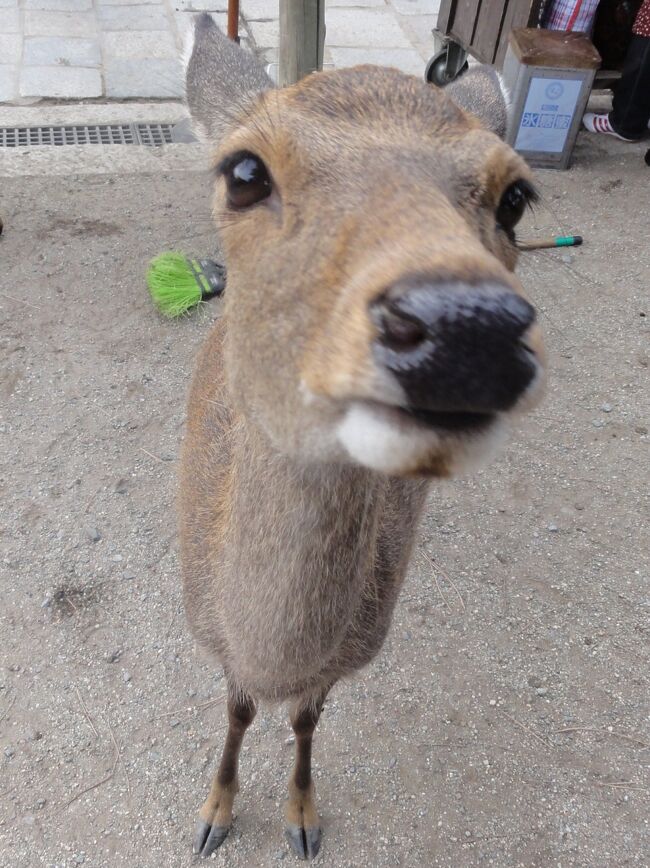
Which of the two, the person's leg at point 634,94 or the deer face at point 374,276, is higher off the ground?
the deer face at point 374,276

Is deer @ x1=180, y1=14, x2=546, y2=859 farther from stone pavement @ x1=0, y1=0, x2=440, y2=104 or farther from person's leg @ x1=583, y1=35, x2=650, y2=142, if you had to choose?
stone pavement @ x1=0, y1=0, x2=440, y2=104

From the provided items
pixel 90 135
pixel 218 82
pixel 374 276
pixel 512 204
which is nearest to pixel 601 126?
pixel 90 135

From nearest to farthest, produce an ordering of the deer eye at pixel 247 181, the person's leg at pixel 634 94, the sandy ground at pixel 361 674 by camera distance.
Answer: the deer eye at pixel 247 181
the sandy ground at pixel 361 674
the person's leg at pixel 634 94

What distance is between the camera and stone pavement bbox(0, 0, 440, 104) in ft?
22.8

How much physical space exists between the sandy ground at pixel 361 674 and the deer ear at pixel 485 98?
1.44 m

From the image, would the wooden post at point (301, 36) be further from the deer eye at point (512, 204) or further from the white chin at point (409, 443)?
the white chin at point (409, 443)

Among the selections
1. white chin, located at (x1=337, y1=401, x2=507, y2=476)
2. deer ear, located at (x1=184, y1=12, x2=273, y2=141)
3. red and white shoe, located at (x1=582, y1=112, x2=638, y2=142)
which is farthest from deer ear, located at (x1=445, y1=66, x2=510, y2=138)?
red and white shoe, located at (x1=582, y1=112, x2=638, y2=142)

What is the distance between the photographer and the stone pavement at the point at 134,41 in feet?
22.8

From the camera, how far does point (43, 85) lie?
6852 millimetres

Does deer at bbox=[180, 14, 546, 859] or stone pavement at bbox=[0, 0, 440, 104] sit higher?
deer at bbox=[180, 14, 546, 859]

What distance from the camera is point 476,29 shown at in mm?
7094

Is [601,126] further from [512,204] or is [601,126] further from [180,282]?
[512,204]

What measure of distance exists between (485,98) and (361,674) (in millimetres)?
2353

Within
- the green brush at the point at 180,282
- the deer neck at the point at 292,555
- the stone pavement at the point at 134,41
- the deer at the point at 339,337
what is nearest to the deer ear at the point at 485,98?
the deer at the point at 339,337
